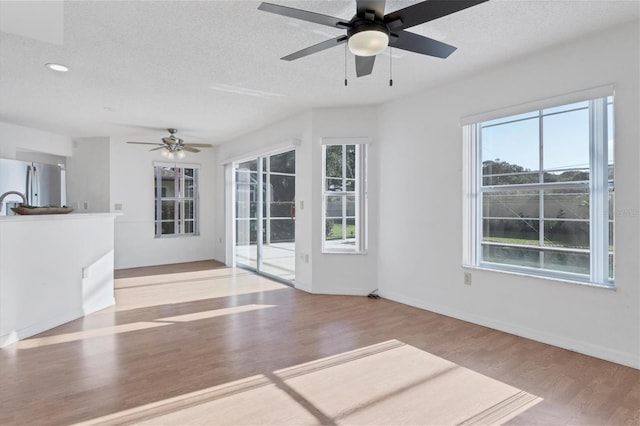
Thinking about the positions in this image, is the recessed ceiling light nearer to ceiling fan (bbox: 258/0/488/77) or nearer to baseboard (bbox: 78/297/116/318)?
baseboard (bbox: 78/297/116/318)

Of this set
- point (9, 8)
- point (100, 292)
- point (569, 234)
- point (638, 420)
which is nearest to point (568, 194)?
point (569, 234)

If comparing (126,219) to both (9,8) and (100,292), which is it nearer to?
(100,292)

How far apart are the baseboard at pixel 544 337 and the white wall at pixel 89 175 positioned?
6.07m

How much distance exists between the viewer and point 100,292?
4199mm

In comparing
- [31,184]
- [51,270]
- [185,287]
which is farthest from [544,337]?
[31,184]

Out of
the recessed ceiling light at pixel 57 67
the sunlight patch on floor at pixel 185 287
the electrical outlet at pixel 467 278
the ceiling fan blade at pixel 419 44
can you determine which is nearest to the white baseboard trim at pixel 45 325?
the sunlight patch on floor at pixel 185 287

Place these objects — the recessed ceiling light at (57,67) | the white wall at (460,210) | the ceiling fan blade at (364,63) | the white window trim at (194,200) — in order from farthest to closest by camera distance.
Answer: the white window trim at (194,200)
the recessed ceiling light at (57,67)
the white wall at (460,210)
the ceiling fan blade at (364,63)

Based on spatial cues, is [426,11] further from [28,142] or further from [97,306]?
[28,142]

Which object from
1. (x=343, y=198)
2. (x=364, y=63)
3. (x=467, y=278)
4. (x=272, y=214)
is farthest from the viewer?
(x=272, y=214)

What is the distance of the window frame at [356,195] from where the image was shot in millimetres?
4883

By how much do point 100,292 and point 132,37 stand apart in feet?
9.55

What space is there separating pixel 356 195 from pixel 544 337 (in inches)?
106

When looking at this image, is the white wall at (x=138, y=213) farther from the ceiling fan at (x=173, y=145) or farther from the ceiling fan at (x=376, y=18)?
the ceiling fan at (x=376, y=18)

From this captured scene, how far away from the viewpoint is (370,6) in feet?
6.26
